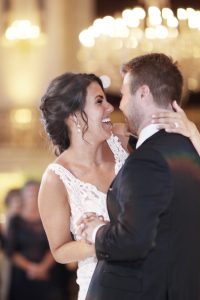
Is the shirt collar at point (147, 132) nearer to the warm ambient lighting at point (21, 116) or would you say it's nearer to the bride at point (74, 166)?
the bride at point (74, 166)

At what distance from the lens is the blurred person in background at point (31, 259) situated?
20.4 feet

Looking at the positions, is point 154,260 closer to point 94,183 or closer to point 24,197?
point 94,183

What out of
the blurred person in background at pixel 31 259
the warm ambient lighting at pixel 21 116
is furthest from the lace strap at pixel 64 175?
the warm ambient lighting at pixel 21 116

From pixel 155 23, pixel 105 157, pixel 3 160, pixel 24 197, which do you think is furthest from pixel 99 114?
pixel 3 160

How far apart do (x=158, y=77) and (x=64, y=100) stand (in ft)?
1.97

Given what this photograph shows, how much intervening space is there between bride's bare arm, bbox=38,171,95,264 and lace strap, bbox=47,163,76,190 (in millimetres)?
14

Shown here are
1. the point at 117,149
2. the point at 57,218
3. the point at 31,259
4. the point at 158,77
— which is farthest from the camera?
the point at 31,259

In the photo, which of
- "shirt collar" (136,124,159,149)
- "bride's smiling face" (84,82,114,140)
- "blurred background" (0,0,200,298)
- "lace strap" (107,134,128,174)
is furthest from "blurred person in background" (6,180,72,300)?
"blurred background" (0,0,200,298)

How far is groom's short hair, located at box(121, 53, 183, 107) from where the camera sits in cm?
263

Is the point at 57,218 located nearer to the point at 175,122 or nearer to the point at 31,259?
the point at 175,122

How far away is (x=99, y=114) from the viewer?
3125 millimetres

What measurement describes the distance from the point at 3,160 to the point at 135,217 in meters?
8.39

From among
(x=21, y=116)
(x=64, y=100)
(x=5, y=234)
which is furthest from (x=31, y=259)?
(x=21, y=116)

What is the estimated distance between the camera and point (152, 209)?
8.26 feet
